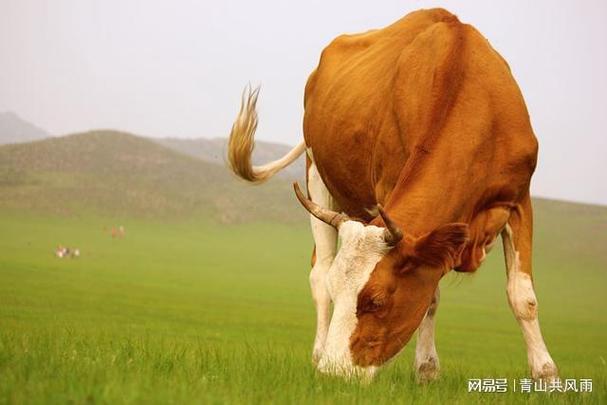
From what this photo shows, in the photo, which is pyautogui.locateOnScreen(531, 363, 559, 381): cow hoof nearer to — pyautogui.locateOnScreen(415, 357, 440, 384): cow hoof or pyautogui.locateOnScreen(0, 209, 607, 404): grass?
pyautogui.locateOnScreen(0, 209, 607, 404): grass

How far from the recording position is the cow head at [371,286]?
17.3 feet

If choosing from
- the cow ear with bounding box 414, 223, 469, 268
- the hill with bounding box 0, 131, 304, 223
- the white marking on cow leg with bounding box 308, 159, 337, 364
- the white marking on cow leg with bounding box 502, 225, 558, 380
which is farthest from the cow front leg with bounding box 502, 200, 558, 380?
the hill with bounding box 0, 131, 304, 223

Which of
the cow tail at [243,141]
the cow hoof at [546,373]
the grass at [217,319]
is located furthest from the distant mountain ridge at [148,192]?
the cow hoof at [546,373]

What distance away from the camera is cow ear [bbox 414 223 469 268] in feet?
16.7

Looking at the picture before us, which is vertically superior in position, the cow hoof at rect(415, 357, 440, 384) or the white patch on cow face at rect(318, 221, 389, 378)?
the white patch on cow face at rect(318, 221, 389, 378)

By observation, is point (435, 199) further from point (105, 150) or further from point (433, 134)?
point (105, 150)

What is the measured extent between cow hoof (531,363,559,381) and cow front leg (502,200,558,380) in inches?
3.1

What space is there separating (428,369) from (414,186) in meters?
2.07

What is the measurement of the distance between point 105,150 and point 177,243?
36.6 meters

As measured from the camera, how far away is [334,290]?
541cm

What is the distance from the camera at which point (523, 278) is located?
264 inches

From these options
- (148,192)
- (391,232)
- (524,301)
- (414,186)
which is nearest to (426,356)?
(524,301)

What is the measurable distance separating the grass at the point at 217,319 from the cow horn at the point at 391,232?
3.23ft

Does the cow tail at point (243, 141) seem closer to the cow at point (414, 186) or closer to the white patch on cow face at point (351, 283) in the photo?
the cow at point (414, 186)
